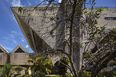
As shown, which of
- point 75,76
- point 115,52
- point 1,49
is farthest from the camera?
point 1,49

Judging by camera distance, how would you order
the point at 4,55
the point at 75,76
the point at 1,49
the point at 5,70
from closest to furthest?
the point at 75,76 → the point at 5,70 → the point at 4,55 → the point at 1,49

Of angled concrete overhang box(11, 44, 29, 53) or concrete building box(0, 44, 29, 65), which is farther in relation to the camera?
angled concrete overhang box(11, 44, 29, 53)

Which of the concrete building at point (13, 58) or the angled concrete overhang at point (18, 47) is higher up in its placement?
the angled concrete overhang at point (18, 47)

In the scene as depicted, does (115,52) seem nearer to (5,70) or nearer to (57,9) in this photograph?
(5,70)

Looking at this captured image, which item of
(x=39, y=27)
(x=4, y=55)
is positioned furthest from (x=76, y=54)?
(x=4, y=55)

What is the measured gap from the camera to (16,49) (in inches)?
511

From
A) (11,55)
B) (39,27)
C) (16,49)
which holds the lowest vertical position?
(11,55)

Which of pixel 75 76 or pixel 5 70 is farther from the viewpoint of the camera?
pixel 5 70

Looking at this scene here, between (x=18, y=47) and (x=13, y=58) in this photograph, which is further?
(x=18, y=47)

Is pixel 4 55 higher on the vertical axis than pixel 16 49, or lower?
lower

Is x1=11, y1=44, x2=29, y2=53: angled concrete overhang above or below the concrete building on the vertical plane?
above

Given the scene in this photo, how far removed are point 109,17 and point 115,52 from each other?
12497mm

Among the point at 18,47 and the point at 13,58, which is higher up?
the point at 18,47

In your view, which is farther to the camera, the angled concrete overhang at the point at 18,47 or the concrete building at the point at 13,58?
the angled concrete overhang at the point at 18,47
